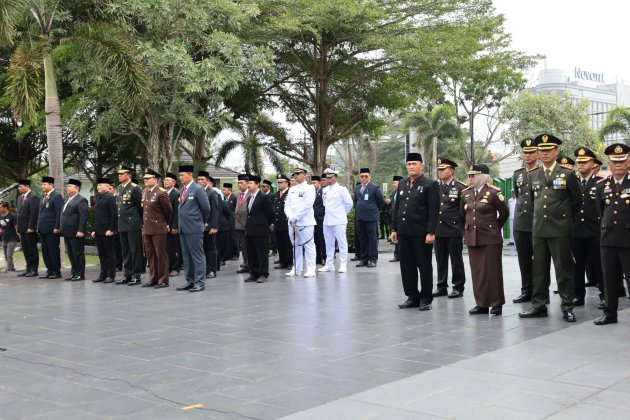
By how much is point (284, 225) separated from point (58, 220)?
176 inches

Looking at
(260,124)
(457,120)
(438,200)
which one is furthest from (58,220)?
(457,120)

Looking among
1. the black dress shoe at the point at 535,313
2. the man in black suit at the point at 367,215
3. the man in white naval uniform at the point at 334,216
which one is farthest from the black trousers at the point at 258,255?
the black dress shoe at the point at 535,313

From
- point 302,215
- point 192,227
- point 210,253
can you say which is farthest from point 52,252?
point 302,215

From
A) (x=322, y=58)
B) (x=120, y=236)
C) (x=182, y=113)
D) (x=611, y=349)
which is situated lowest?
(x=611, y=349)

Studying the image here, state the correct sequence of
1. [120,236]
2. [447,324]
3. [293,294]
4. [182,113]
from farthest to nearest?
[182,113] < [120,236] < [293,294] < [447,324]

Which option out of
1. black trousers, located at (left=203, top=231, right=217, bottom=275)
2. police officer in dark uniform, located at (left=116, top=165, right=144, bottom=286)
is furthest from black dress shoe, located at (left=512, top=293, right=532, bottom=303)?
police officer in dark uniform, located at (left=116, top=165, right=144, bottom=286)

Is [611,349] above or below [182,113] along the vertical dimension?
below

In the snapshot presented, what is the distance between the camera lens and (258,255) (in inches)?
507

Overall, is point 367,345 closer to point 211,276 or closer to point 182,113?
point 211,276

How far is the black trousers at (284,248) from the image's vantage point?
15.4m

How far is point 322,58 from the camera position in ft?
83.0

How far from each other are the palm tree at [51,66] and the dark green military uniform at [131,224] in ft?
11.1

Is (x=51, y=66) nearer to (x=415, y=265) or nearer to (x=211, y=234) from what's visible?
(x=211, y=234)

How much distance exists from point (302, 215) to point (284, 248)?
2.55 meters
